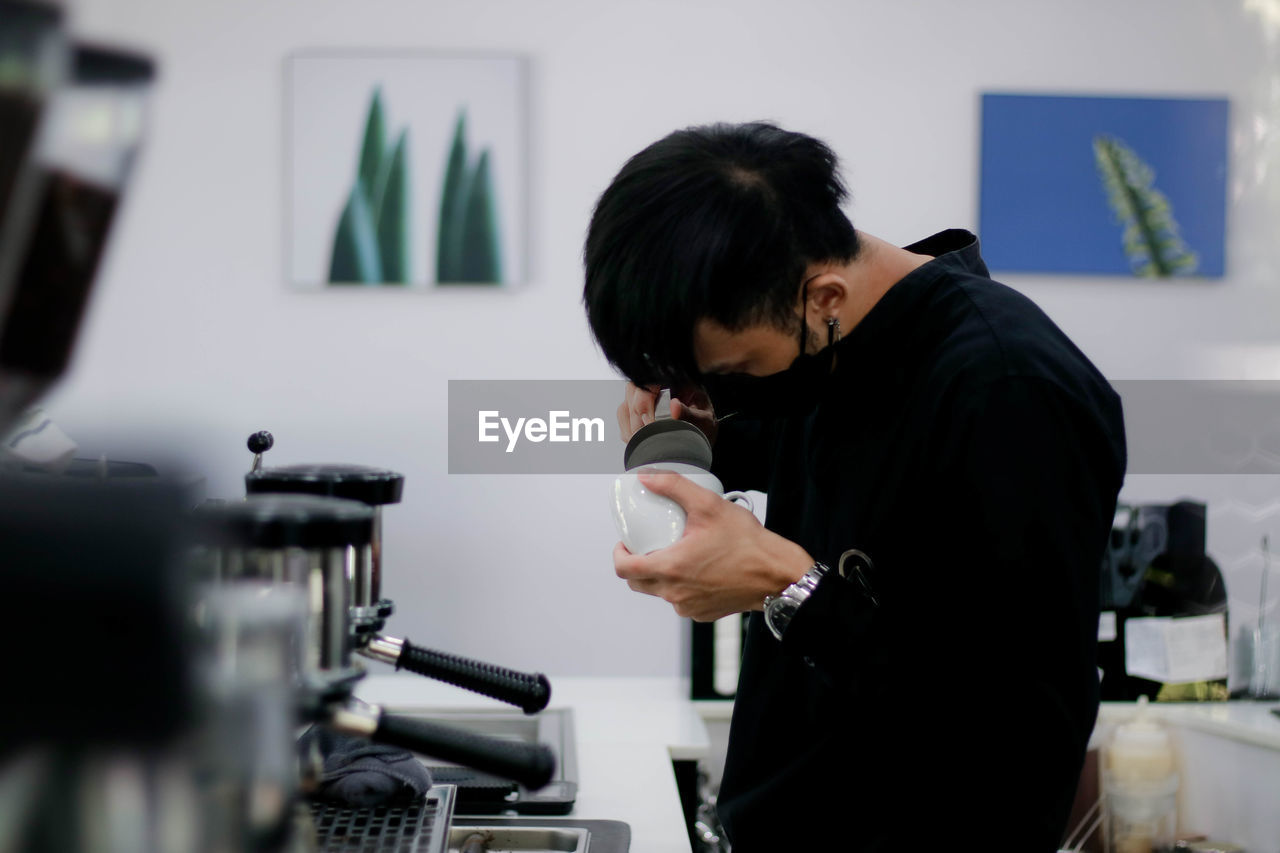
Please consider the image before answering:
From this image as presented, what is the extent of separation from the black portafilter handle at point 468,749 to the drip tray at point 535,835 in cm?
58

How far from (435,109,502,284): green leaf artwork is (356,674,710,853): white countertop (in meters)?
0.86

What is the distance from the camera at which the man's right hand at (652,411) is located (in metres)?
1.39

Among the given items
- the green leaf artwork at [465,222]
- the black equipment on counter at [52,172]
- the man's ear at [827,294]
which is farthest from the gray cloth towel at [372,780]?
the green leaf artwork at [465,222]

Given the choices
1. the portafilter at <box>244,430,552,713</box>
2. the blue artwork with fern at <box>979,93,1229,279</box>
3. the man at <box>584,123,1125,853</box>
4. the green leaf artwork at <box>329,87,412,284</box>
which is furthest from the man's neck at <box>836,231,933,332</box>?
the green leaf artwork at <box>329,87,412,284</box>

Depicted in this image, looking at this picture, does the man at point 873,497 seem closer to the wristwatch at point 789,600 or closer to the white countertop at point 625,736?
the wristwatch at point 789,600

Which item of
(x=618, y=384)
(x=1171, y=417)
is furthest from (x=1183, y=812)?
(x=618, y=384)

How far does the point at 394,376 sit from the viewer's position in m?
2.32

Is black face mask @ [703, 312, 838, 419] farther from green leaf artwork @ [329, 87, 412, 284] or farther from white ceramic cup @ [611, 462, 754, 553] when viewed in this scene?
green leaf artwork @ [329, 87, 412, 284]

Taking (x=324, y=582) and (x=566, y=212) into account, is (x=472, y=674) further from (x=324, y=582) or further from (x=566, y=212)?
(x=566, y=212)

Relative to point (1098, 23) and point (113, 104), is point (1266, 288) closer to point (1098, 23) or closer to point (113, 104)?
point (1098, 23)

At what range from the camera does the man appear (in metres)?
0.95
